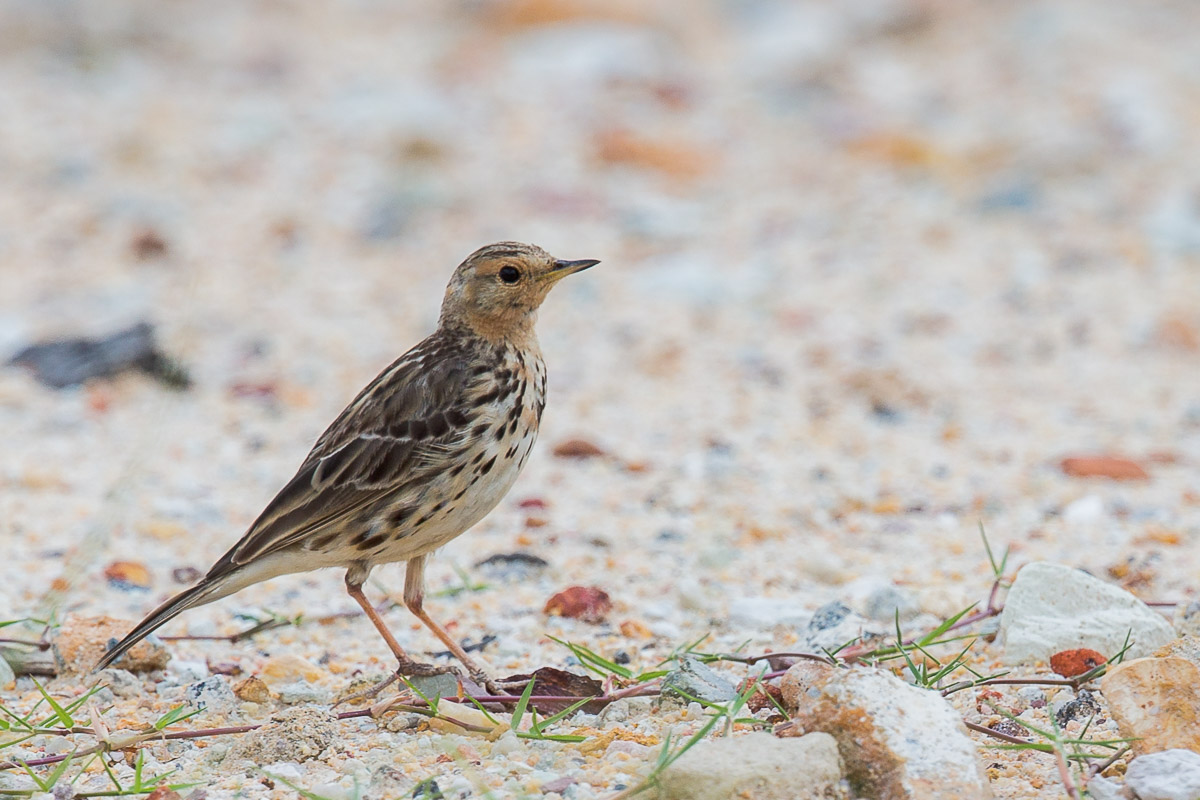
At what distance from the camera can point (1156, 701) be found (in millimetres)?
3619

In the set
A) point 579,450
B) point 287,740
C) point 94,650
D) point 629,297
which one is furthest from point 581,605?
point 629,297

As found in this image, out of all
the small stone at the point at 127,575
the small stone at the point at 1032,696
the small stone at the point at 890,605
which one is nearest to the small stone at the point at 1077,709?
the small stone at the point at 1032,696

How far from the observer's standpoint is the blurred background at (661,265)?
19.7ft

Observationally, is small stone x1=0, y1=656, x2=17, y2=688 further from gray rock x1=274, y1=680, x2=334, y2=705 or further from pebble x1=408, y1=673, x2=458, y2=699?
pebble x1=408, y1=673, x2=458, y2=699

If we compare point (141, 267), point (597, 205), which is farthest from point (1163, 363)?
point (141, 267)

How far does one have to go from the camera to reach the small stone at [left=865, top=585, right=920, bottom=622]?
16.1 ft

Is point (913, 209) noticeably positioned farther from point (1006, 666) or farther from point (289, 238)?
point (1006, 666)

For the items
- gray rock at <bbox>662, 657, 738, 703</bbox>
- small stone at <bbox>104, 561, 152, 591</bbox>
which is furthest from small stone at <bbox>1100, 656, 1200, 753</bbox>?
small stone at <bbox>104, 561, 152, 591</bbox>

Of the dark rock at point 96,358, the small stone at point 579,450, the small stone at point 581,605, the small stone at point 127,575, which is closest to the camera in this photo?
the small stone at point 581,605

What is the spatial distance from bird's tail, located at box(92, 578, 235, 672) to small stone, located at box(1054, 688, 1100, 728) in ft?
7.79

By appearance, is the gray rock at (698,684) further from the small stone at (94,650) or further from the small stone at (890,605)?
the small stone at (94,650)

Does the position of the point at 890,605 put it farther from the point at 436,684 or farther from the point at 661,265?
the point at 661,265

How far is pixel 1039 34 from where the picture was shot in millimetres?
12836

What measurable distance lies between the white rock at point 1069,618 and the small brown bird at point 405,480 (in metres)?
1.53
